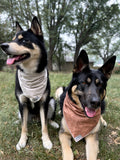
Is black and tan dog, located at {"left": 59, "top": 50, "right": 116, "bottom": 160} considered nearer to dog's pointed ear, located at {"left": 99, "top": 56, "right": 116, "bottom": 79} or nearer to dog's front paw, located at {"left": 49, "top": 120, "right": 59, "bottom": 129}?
dog's pointed ear, located at {"left": 99, "top": 56, "right": 116, "bottom": 79}

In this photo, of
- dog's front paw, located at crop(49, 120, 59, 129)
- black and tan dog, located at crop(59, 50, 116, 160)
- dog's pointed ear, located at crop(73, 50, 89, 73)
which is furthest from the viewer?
dog's front paw, located at crop(49, 120, 59, 129)

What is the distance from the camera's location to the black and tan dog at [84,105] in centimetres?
195

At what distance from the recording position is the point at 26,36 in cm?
209

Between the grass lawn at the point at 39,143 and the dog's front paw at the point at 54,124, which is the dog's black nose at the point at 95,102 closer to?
the grass lawn at the point at 39,143

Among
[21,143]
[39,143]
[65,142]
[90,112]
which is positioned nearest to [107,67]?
[90,112]

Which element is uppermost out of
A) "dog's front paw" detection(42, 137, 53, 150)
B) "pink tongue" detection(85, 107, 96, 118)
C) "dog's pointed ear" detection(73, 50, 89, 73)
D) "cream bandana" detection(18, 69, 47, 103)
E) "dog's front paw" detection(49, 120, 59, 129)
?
"dog's pointed ear" detection(73, 50, 89, 73)

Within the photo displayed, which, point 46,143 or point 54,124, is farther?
point 54,124

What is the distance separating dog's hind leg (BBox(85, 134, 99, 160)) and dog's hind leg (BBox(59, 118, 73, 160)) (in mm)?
287

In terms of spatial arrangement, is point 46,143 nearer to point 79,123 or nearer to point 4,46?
point 79,123

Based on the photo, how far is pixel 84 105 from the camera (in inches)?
79.8

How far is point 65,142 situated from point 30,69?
1.46 m

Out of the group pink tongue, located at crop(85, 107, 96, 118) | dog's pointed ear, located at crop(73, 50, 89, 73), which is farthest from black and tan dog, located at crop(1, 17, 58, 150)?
pink tongue, located at crop(85, 107, 96, 118)

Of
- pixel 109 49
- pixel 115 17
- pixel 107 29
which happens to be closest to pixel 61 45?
pixel 107 29

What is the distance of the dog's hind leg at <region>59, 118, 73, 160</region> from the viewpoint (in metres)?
1.88
